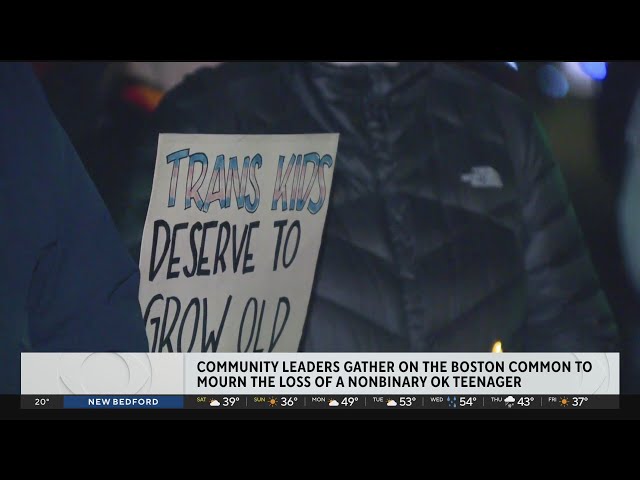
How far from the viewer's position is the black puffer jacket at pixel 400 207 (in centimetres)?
525

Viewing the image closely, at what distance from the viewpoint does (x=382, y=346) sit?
5.26 meters

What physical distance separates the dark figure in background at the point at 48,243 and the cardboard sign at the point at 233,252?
164 mm

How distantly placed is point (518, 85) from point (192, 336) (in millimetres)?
1480

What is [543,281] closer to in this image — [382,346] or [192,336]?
[382,346]

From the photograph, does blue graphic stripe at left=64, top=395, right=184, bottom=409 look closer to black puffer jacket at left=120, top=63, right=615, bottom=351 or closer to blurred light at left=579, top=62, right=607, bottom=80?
black puffer jacket at left=120, top=63, right=615, bottom=351

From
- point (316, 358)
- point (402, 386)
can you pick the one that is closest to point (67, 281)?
point (316, 358)

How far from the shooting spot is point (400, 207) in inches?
207

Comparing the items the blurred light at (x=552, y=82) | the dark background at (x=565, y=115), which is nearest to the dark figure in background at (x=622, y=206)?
the dark background at (x=565, y=115)

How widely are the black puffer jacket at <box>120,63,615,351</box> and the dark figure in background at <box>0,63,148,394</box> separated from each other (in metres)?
0.44

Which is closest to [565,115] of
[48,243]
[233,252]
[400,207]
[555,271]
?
[555,271]

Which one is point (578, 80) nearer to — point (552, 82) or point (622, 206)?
point (552, 82)

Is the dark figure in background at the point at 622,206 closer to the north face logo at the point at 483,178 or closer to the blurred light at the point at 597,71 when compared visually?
the blurred light at the point at 597,71

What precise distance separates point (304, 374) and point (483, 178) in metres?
0.95

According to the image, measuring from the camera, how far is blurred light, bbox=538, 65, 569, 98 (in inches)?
208
